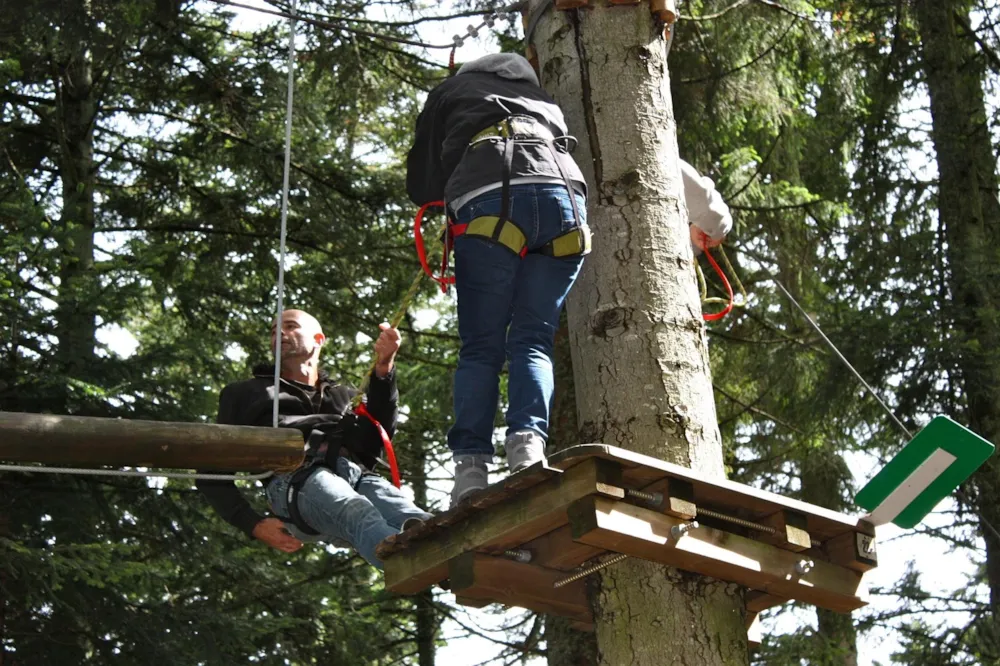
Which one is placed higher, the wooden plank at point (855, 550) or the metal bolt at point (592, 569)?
the wooden plank at point (855, 550)

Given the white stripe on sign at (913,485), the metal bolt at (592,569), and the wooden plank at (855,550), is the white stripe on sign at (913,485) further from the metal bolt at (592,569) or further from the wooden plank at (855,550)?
the metal bolt at (592,569)

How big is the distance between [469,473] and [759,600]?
3.46 ft

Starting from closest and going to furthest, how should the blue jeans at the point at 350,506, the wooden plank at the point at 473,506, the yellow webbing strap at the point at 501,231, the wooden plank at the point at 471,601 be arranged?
1. the wooden plank at the point at 473,506
2. the wooden plank at the point at 471,601
3. the yellow webbing strap at the point at 501,231
4. the blue jeans at the point at 350,506

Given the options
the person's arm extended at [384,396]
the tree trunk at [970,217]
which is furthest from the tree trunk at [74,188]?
the tree trunk at [970,217]

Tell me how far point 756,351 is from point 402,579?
21.7 ft

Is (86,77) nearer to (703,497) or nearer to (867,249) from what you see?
(867,249)

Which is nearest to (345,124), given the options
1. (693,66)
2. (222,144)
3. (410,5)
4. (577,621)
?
(222,144)

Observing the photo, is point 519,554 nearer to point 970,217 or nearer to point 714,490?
point 714,490

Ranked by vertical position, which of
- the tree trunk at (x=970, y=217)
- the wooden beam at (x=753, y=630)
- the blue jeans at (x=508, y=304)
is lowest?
the wooden beam at (x=753, y=630)

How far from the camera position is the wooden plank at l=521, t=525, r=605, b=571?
4.13 meters

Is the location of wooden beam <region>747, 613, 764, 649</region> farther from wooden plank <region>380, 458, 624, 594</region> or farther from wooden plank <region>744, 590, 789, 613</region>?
wooden plank <region>380, 458, 624, 594</region>

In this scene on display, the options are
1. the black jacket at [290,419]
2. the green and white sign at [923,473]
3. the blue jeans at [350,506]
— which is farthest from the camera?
the black jacket at [290,419]

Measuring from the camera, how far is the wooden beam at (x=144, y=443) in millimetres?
4406

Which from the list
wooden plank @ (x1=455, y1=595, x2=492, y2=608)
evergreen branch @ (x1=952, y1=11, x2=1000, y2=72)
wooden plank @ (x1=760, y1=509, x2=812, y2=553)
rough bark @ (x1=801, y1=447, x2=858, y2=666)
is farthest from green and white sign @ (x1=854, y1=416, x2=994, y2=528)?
evergreen branch @ (x1=952, y1=11, x2=1000, y2=72)
